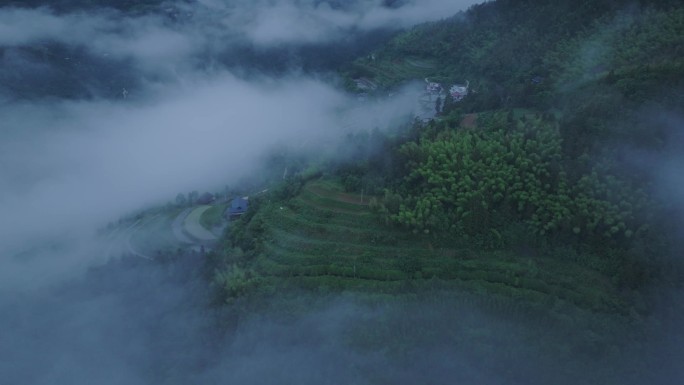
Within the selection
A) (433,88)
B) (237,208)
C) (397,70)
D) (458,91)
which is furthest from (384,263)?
(397,70)

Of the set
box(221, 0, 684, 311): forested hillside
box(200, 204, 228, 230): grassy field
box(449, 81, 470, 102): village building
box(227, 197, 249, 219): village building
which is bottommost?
box(200, 204, 228, 230): grassy field

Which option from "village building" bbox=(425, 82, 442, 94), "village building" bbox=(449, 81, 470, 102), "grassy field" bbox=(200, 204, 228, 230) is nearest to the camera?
"grassy field" bbox=(200, 204, 228, 230)

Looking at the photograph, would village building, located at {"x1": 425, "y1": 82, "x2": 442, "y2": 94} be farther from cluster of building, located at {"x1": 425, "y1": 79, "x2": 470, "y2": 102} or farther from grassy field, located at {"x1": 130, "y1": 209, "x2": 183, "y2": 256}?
grassy field, located at {"x1": 130, "y1": 209, "x2": 183, "y2": 256}

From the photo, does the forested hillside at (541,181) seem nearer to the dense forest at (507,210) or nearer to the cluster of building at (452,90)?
the dense forest at (507,210)

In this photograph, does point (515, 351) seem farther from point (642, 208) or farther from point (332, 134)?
point (332, 134)

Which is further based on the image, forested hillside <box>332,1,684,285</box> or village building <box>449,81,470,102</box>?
village building <box>449,81,470,102</box>


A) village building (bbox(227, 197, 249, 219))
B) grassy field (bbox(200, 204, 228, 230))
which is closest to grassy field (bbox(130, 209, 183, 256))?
grassy field (bbox(200, 204, 228, 230))

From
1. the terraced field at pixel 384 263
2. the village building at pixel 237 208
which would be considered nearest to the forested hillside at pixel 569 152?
the terraced field at pixel 384 263

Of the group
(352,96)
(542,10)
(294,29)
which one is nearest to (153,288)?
(352,96)

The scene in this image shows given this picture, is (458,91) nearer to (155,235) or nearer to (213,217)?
(213,217)
